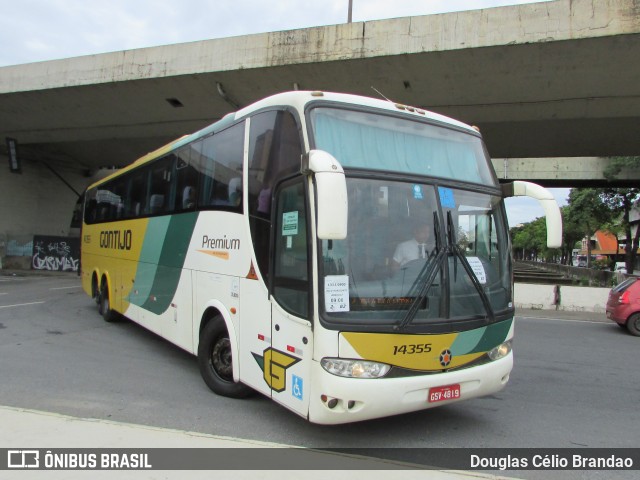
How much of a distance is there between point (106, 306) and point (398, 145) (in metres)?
8.35

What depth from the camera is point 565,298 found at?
1544 cm

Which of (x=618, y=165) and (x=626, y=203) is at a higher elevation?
(x=618, y=165)

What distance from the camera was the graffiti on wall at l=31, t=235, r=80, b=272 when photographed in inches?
1069

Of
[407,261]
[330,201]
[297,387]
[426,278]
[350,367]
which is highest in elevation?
[330,201]

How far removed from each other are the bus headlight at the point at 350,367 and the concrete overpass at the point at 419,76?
10.2 metres

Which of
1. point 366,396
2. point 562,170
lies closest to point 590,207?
point 562,170

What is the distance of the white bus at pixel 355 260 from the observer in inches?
149

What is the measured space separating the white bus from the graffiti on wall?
25723 millimetres

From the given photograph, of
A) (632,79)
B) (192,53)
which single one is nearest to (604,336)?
(632,79)

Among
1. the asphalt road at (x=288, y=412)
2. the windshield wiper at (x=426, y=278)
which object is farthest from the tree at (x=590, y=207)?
the windshield wiper at (x=426, y=278)

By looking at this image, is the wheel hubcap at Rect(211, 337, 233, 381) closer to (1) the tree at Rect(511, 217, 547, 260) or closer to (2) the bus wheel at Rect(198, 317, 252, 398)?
(2) the bus wheel at Rect(198, 317, 252, 398)

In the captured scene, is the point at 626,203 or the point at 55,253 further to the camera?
the point at 55,253

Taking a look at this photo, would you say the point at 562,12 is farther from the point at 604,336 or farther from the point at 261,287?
the point at 261,287

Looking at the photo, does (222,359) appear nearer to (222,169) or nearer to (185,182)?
(222,169)
